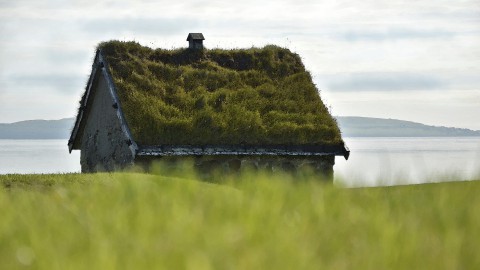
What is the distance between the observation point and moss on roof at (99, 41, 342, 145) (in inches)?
744

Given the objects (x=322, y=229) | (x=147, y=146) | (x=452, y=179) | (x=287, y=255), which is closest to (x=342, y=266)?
(x=287, y=255)

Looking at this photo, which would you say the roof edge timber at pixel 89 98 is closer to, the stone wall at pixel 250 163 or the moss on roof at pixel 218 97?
the moss on roof at pixel 218 97

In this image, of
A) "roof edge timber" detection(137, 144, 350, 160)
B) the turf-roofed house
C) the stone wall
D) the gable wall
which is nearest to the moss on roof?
the turf-roofed house

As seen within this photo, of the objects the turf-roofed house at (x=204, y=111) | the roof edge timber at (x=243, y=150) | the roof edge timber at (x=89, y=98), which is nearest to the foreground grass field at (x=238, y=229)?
the roof edge timber at (x=243, y=150)

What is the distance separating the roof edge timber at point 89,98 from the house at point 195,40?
2951mm

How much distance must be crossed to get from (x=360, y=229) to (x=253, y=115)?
13743 millimetres

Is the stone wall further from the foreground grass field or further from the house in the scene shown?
the foreground grass field

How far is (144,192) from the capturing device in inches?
284

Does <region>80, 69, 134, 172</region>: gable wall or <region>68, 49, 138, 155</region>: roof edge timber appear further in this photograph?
<region>80, 69, 134, 172</region>: gable wall

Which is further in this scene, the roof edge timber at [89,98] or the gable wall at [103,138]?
the gable wall at [103,138]

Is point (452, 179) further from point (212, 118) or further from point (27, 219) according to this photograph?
point (212, 118)

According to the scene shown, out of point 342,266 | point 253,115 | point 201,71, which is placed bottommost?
point 342,266

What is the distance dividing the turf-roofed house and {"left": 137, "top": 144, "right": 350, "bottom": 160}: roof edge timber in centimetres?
3

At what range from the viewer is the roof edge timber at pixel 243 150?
18.1 meters
